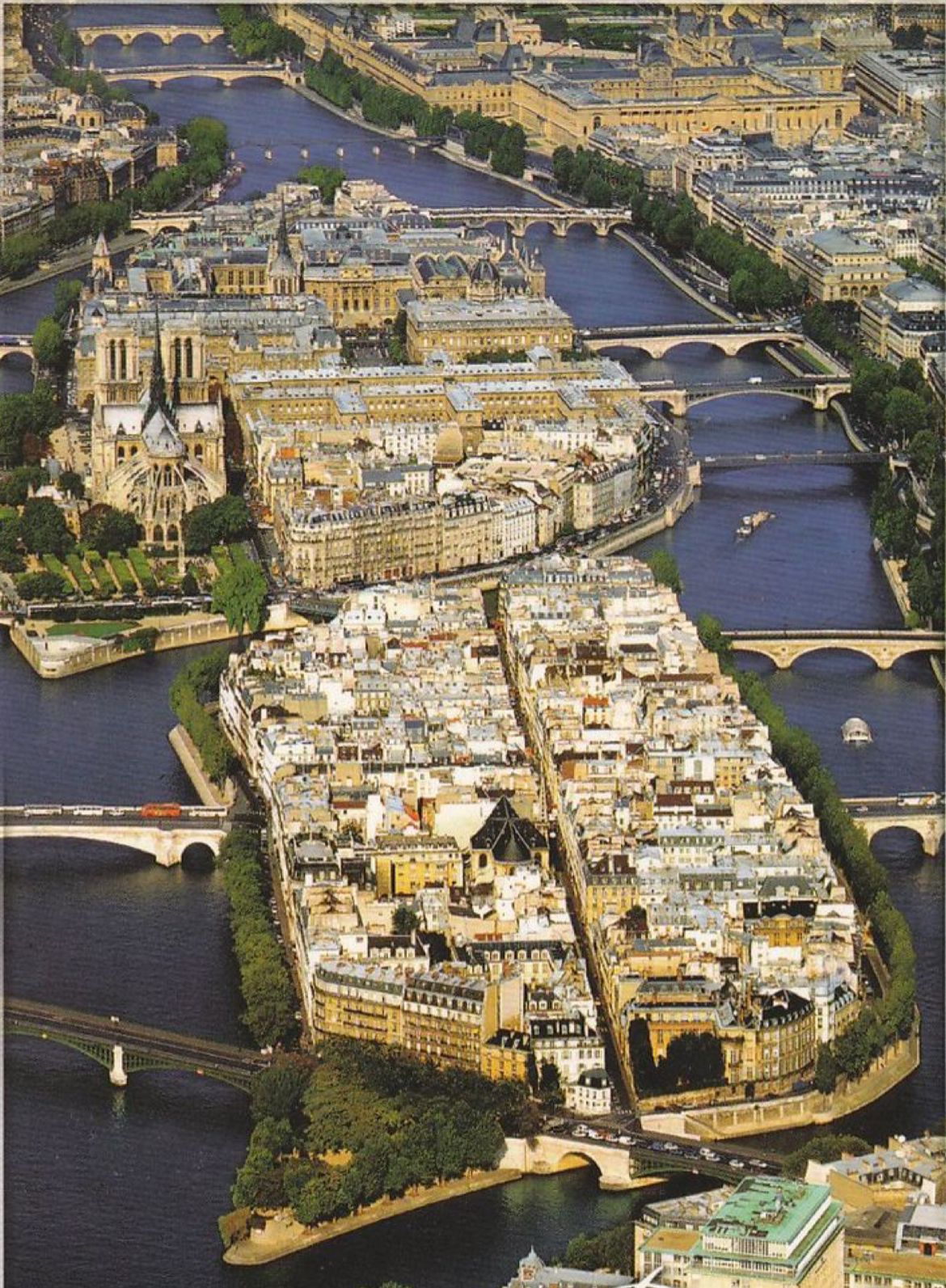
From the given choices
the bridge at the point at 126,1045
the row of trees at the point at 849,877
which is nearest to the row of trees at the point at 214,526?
the row of trees at the point at 849,877

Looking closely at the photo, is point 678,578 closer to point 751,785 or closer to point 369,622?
point 369,622

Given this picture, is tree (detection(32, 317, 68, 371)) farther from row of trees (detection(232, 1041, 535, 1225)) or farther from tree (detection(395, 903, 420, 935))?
row of trees (detection(232, 1041, 535, 1225))

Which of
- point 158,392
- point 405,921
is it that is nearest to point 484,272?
point 158,392

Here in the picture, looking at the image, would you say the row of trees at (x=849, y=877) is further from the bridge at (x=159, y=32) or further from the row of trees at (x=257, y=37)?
the bridge at (x=159, y=32)

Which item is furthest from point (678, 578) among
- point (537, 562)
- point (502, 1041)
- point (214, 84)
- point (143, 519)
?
point (214, 84)

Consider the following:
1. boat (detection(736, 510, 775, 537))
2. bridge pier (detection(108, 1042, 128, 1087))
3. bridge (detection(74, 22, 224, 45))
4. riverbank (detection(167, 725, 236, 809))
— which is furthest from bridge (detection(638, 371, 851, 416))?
bridge (detection(74, 22, 224, 45))
